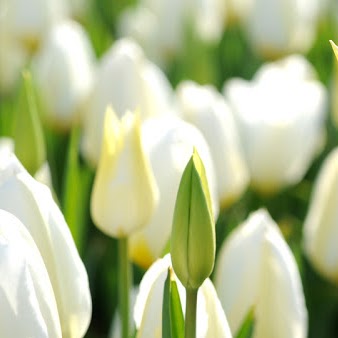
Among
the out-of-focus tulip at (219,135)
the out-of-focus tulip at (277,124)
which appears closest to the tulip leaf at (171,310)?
→ the out-of-focus tulip at (219,135)

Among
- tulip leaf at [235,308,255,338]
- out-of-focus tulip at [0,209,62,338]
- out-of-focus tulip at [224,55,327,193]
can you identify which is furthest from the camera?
out-of-focus tulip at [224,55,327,193]

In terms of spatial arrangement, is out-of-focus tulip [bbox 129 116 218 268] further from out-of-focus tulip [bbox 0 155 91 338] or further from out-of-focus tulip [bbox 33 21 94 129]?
out-of-focus tulip [bbox 33 21 94 129]

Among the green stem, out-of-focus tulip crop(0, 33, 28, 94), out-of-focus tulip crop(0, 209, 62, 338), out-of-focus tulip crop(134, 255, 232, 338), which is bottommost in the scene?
out-of-focus tulip crop(0, 33, 28, 94)

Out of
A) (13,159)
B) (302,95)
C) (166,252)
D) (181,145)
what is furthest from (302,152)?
(13,159)

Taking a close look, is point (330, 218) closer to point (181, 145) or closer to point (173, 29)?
point (181, 145)

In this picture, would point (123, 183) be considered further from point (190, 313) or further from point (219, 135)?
point (219, 135)

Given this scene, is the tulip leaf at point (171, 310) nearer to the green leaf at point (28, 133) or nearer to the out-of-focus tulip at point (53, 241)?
the out-of-focus tulip at point (53, 241)

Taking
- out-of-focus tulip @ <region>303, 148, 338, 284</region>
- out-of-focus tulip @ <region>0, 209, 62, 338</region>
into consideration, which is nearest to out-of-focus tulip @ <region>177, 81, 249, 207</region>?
out-of-focus tulip @ <region>303, 148, 338, 284</region>
